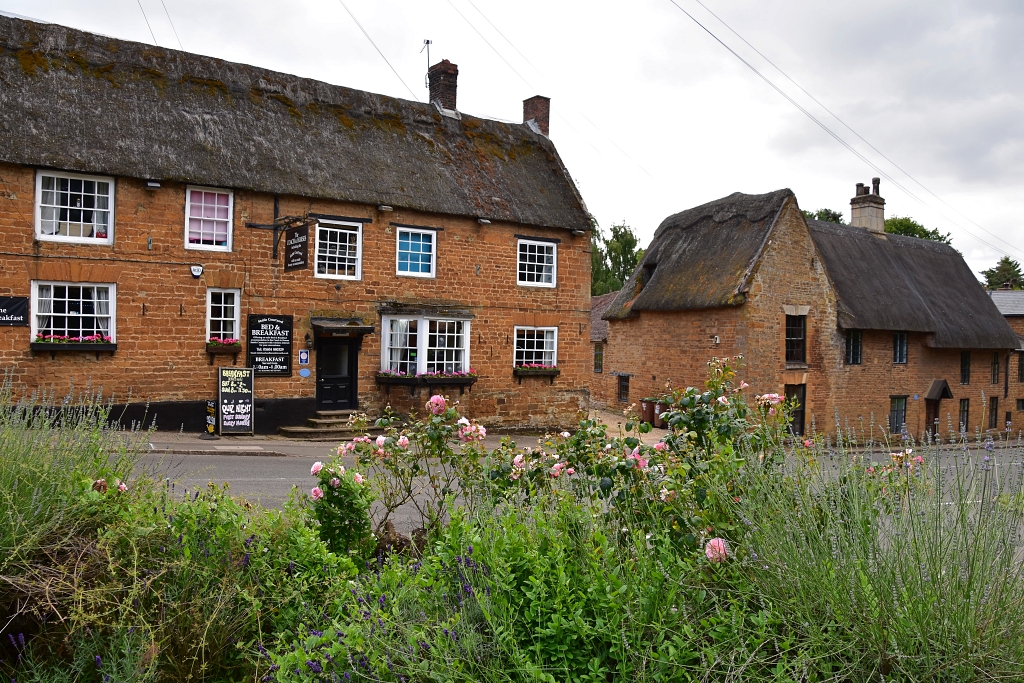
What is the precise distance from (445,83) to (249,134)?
6493mm

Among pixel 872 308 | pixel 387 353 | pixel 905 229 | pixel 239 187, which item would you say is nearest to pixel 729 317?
pixel 872 308

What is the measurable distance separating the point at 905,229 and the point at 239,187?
1911 inches

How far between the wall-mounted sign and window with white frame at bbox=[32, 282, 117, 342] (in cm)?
15

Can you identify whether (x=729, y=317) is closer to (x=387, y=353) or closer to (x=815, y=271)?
(x=815, y=271)

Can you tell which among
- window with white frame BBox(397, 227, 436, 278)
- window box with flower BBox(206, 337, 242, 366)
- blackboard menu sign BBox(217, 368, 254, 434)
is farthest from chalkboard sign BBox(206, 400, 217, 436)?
window with white frame BBox(397, 227, 436, 278)

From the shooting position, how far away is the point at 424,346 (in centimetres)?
1925

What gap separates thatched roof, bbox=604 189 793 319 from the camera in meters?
23.5

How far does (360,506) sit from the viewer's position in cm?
555

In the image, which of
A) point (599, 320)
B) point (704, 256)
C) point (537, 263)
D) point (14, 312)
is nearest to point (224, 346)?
point (14, 312)

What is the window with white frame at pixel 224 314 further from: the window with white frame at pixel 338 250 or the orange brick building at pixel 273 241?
the window with white frame at pixel 338 250

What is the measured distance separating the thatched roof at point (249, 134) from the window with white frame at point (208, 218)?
16.0 inches

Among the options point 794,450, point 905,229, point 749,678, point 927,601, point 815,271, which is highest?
point 905,229

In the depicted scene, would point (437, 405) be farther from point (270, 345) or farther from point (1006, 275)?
point (1006, 275)

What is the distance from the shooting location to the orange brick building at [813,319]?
23.4m
